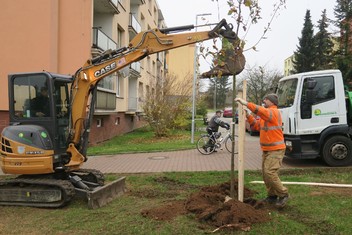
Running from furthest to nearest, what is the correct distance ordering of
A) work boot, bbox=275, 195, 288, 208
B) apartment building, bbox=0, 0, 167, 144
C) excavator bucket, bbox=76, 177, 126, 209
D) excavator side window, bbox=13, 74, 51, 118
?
apartment building, bbox=0, 0, 167, 144 < excavator side window, bbox=13, 74, 51, 118 < excavator bucket, bbox=76, 177, 126, 209 < work boot, bbox=275, 195, 288, 208

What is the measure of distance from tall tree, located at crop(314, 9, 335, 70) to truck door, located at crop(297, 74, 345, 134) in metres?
39.3

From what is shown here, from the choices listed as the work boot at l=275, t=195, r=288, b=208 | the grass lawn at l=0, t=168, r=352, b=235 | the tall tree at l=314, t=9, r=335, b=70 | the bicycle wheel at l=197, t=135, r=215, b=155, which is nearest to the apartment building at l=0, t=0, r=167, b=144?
the bicycle wheel at l=197, t=135, r=215, b=155

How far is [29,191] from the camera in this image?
691 centimetres

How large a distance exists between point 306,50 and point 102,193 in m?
48.0

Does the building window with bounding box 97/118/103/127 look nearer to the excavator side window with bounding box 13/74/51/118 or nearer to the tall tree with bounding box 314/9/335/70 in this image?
the excavator side window with bounding box 13/74/51/118

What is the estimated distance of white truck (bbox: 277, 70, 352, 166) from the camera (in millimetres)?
10031

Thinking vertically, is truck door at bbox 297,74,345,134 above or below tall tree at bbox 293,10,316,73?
below

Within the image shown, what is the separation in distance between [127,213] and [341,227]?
337 centimetres

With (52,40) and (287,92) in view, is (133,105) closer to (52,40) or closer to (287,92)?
(52,40)

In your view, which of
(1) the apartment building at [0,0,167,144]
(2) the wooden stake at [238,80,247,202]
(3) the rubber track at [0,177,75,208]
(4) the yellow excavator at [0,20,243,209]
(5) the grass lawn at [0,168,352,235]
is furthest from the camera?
(1) the apartment building at [0,0,167,144]

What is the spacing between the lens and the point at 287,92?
10766 millimetres

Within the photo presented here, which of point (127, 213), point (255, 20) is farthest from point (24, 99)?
point (255, 20)

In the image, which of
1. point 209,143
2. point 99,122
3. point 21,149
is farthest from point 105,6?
point 21,149

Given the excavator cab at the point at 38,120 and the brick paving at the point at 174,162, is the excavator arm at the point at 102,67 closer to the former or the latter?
the excavator cab at the point at 38,120
